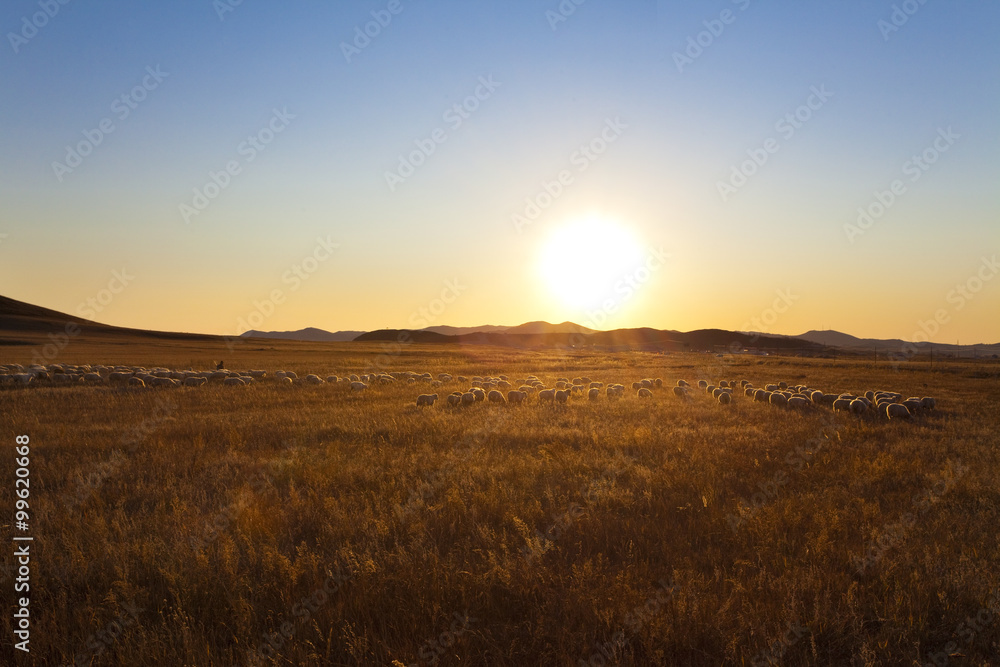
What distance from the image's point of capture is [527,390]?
23938 millimetres

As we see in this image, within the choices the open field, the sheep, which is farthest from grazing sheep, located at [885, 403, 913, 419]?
the sheep

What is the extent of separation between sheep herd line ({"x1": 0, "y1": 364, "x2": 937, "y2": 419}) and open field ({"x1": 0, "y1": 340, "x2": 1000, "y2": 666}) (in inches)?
291

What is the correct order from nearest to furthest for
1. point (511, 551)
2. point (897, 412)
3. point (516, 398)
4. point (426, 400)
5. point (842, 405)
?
point (511, 551) → point (897, 412) → point (842, 405) → point (426, 400) → point (516, 398)

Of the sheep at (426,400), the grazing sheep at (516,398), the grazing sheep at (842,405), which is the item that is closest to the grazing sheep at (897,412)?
the grazing sheep at (842,405)

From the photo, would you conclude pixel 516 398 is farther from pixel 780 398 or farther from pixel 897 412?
pixel 897 412

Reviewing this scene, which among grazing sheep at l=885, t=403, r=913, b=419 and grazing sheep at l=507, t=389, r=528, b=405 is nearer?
grazing sheep at l=885, t=403, r=913, b=419

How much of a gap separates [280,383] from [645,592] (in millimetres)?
26929

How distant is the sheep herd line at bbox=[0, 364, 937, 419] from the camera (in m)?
18.2

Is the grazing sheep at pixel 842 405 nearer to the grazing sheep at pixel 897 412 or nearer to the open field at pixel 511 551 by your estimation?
the grazing sheep at pixel 897 412

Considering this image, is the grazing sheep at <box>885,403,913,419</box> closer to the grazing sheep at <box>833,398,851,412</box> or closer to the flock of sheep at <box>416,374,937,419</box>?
the flock of sheep at <box>416,374,937,419</box>

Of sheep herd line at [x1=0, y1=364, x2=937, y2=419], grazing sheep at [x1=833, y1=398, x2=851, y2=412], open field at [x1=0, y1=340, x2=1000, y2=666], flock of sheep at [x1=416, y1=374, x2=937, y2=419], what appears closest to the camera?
open field at [x1=0, y1=340, x2=1000, y2=666]

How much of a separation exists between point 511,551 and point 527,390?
1820cm

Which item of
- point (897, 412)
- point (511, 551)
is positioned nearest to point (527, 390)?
point (897, 412)

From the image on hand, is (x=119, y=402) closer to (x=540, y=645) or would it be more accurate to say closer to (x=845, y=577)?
(x=540, y=645)
